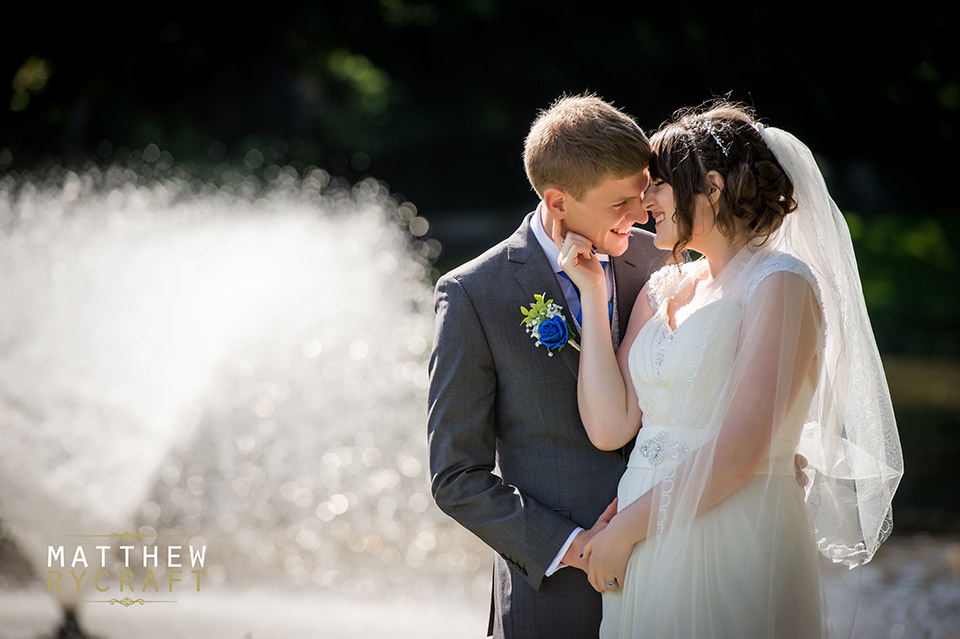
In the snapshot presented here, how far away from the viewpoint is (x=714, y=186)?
2.70m

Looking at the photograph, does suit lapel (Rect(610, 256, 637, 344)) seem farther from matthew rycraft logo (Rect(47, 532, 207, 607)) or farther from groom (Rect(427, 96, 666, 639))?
matthew rycraft logo (Rect(47, 532, 207, 607))

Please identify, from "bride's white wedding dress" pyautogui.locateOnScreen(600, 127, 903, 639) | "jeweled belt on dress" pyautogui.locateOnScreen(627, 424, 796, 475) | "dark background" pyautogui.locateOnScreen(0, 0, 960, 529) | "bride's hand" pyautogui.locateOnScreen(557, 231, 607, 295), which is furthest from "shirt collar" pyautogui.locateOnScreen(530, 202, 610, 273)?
"dark background" pyautogui.locateOnScreen(0, 0, 960, 529)

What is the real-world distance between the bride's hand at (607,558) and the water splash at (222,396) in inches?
152

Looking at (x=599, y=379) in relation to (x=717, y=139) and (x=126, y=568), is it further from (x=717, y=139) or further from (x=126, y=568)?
(x=126, y=568)

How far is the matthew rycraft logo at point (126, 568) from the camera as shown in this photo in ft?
18.9

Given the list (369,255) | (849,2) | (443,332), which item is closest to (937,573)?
(443,332)

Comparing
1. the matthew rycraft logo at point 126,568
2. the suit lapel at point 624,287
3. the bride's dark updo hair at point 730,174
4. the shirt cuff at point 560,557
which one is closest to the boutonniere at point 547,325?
the suit lapel at point 624,287

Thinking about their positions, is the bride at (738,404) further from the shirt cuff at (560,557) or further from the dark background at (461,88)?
the dark background at (461,88)

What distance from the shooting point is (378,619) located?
596 cm

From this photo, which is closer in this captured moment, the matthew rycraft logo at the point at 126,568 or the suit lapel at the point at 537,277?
the suit lapel at the point at 537,277

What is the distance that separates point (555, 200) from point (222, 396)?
769cm

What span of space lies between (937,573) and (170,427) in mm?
6252

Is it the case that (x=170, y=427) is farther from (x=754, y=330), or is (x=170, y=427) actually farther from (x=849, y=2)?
(x=849, y=2)

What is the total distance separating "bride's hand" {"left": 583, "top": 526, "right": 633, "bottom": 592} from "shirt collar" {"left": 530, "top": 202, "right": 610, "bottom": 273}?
0.82 meters
